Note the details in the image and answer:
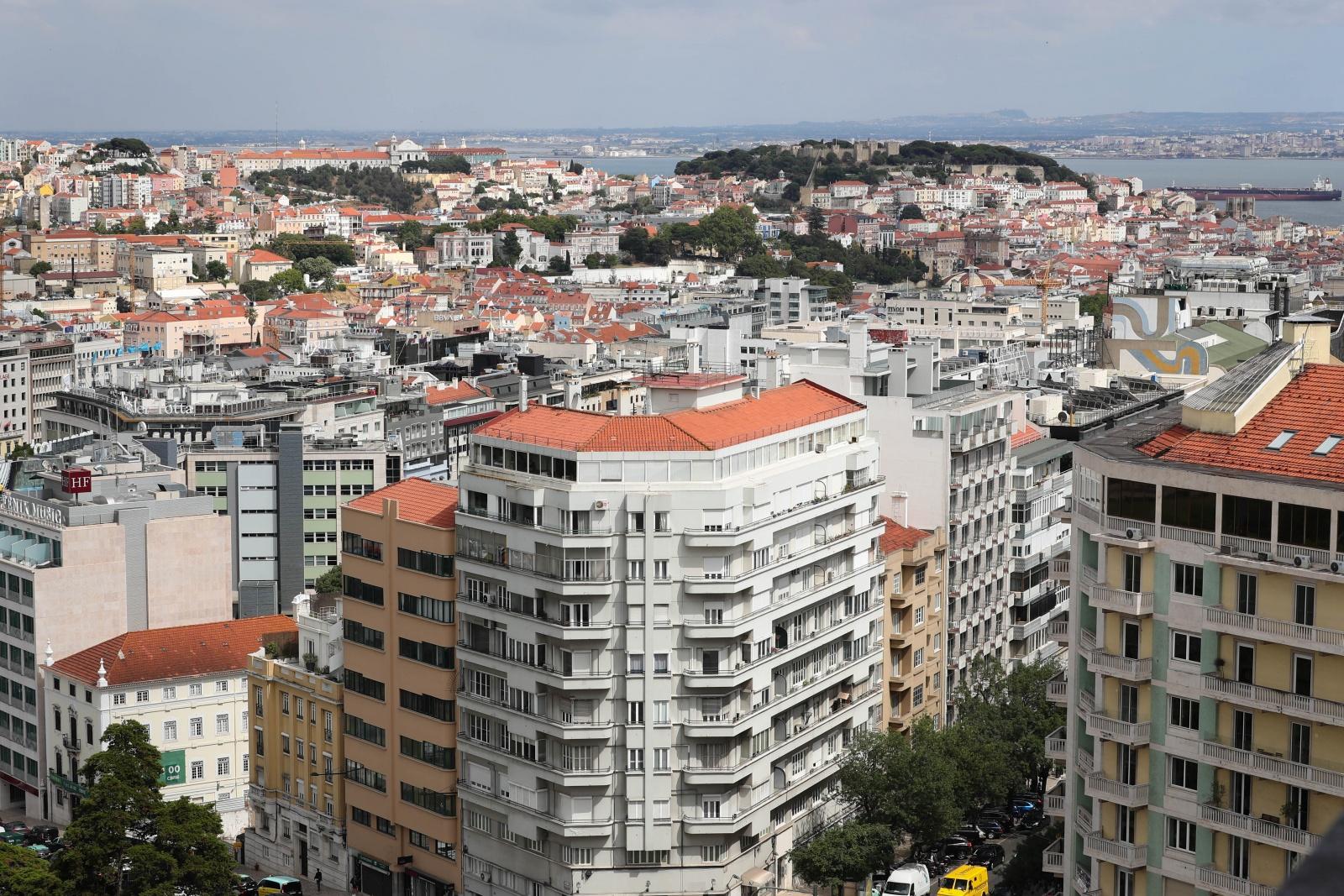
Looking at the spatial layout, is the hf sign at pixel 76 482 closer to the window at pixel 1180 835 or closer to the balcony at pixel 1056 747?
the balcony at pixel 1056 747

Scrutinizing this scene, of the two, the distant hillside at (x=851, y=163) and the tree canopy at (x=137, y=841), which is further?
the distant hillside at (x=851, y=163)

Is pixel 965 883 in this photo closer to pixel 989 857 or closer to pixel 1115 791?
pixel 989 857

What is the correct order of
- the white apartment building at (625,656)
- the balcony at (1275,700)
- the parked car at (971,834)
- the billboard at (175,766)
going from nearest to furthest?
the balcony at (1275,700)
the white apartment building at (625,656)
the parked car at (971,834)
the billboard at (175,766)

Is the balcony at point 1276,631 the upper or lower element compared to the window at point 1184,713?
upper

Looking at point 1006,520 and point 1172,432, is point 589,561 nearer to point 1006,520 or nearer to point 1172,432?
point 1172,432

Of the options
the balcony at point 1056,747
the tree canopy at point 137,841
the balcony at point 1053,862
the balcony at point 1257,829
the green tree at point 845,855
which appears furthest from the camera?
the green tree at point 845,855

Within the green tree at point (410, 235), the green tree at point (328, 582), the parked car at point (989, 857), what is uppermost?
the green tree at point (410, 235)

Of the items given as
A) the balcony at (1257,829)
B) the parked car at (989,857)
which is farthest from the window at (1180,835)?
the parked car at (989,857)
